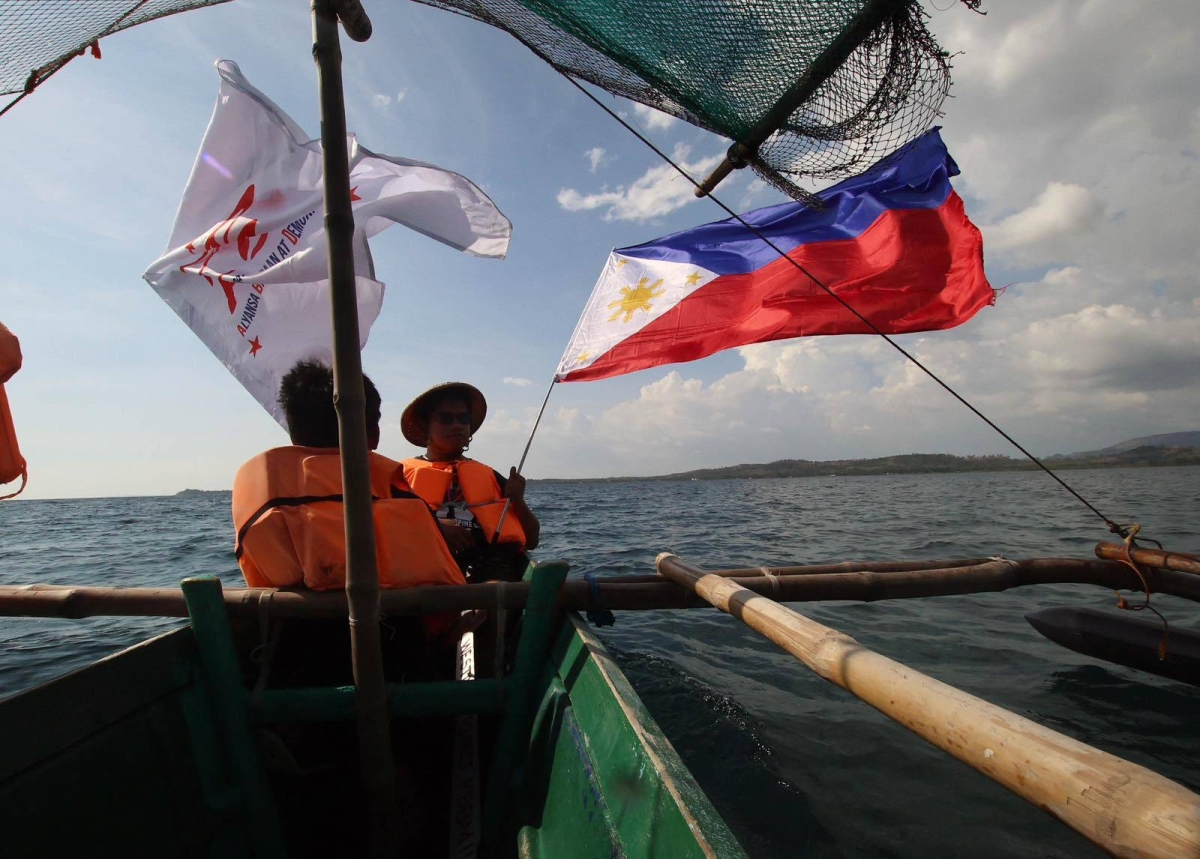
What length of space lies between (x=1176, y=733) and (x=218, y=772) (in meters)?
6.35

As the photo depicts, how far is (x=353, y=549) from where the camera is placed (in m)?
1.83

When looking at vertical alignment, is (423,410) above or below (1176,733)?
above

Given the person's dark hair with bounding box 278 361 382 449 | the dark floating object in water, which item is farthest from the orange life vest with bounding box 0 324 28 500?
the dark floating object in water

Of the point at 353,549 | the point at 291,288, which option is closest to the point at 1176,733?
the point at 353,549

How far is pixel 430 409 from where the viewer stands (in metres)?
4.43

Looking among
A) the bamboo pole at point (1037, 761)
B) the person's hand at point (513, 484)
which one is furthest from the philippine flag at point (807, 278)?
the bamboo pole at point (1037, 761)

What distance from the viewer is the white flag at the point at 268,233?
3.01m

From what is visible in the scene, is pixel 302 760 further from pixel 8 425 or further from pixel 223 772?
pixel 8 425

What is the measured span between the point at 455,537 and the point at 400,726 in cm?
114

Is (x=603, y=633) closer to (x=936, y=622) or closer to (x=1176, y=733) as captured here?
(x=936, y=622)

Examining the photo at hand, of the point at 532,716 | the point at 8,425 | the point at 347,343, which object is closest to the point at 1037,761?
the point at 347,343

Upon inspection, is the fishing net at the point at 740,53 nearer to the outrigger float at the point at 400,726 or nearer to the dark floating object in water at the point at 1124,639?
the outrigger float at the point at 400,726

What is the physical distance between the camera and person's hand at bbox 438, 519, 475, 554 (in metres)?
3.64

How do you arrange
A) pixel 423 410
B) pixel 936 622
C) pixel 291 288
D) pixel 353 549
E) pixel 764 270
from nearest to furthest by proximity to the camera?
1. pixel 353 549
2. pixel 291 288
3. pixel 423 410
4. pixel 764 270
5. pixel 936 622
